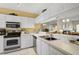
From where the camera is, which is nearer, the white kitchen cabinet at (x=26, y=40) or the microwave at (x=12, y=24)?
the microwave at (x=12, y=24)

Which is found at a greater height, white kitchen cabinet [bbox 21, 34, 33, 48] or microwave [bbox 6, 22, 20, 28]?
microwave [bbox 6, 22, 20, 28]

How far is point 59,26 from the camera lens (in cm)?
146

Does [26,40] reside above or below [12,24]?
below

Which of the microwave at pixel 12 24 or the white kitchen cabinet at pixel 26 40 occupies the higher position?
the microwave at pixel 12 24

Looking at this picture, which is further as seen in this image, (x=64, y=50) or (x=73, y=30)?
(x=73, y=30)

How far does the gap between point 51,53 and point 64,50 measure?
34cm

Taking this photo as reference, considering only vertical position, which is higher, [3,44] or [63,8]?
[63,8]

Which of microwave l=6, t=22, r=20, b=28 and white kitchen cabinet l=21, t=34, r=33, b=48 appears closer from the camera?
microwave l=6, t=22, r=20, b=28

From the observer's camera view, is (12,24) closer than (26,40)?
Yes
